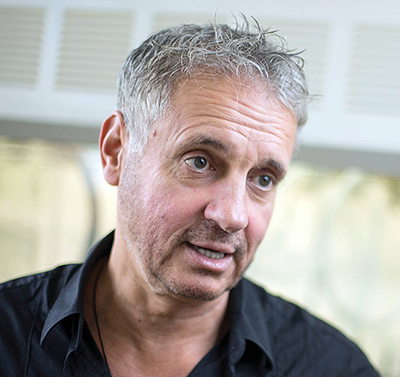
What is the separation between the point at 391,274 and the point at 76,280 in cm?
168

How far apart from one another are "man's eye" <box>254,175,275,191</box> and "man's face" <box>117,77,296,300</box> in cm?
2

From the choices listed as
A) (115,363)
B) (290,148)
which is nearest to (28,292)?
(115,363)

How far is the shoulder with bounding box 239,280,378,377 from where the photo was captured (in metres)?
1.51

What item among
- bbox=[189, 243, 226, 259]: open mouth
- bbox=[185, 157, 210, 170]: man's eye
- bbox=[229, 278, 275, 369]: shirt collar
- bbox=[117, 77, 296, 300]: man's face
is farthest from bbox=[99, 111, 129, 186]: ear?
bbox=[229, 278, 275, 369]: shirt collar

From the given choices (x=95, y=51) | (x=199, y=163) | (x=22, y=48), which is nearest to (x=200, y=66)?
(x=199, y=163)

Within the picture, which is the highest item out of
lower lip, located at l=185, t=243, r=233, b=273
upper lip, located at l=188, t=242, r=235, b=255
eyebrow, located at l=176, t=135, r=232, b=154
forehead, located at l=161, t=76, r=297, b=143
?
forehead, located at l=161, t=76, r=297, b=143

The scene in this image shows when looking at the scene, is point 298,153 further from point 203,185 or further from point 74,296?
point 74,296

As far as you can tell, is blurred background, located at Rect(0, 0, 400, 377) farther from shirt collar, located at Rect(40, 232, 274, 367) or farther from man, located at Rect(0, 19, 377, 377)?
shirt collar, located at Rect(40, 232, 274, 367)

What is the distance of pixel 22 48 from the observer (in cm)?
227

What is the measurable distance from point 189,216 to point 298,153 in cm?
109

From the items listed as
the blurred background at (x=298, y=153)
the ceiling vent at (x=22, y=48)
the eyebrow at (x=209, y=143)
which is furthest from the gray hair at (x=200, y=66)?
the ceiling vent at (x=22, y=48)

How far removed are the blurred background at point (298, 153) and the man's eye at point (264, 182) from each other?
69 cm

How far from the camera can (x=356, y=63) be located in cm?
214

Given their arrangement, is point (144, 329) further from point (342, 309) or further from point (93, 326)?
point (342, 309)
